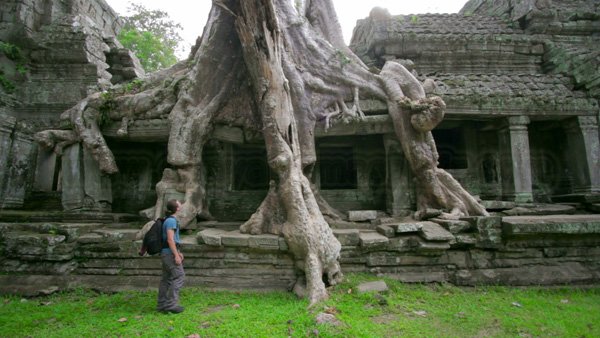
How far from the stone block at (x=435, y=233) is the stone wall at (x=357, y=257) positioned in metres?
0.01

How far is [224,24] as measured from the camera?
216 inches

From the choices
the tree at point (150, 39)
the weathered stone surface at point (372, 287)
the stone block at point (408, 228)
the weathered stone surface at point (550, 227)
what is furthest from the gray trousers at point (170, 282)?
the tree at point (150, 39)

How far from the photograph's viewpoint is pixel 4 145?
20.5ft

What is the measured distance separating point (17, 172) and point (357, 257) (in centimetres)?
692

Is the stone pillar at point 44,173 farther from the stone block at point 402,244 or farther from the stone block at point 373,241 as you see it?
the stone block at point 402,244

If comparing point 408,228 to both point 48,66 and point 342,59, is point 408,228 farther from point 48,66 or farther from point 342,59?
point 48,66

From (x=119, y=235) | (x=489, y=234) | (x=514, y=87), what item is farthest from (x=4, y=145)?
(x=514, y=87)

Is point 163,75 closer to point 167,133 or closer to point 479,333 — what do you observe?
point 167,133

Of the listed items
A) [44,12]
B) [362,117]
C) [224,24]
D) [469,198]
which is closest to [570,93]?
[469,198]

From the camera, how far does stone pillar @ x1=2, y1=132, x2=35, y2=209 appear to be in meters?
6.32

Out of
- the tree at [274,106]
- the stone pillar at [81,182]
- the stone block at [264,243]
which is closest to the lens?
the stone block at [264,243]

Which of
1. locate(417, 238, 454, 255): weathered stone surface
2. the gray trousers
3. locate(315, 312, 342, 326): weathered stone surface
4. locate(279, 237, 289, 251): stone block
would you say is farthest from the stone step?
locate(417, 238, 454, 255): weathered stone surface

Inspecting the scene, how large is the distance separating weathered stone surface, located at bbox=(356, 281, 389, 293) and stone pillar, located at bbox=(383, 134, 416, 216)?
1.95 m

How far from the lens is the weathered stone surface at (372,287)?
→ 383cm
